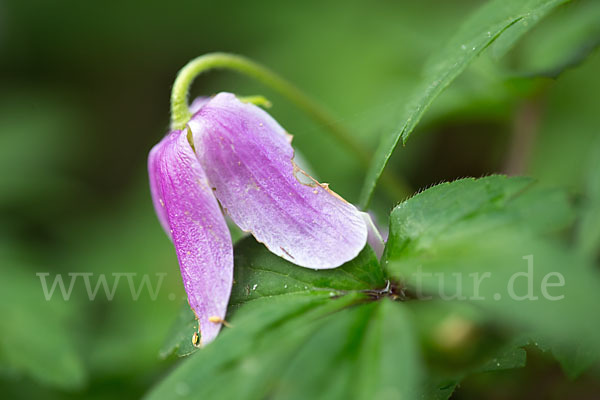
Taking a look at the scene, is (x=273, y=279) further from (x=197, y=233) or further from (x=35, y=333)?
(x=35, y=333)

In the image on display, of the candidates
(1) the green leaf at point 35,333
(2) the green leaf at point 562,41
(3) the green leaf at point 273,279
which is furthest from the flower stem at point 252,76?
(1) the green leaf at point 35,333

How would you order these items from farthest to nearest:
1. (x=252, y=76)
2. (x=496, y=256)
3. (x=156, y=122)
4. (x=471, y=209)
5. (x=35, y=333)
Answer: (x=156, y=122), (x=35, y=333), (x=252, y=76), (x=471, y=209), (x=496, y=256)

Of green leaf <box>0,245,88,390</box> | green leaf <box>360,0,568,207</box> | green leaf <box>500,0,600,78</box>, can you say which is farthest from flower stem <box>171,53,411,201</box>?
green leaf <box>0,245,88,390</box>

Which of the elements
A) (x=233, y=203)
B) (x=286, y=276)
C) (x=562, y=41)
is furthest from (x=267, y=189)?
(x=562, y=41)

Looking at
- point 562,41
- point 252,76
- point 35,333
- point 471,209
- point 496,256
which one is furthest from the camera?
point 562,41

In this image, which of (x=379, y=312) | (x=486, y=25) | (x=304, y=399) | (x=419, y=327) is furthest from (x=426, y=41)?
(x=304, y=399)

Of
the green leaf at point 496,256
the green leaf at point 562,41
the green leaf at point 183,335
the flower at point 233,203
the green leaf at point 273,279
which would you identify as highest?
the green leaf at point 562,41

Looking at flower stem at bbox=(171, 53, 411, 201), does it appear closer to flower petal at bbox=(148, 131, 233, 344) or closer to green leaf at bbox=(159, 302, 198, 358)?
flower petal at bbox=(148, 131, 233, 344)

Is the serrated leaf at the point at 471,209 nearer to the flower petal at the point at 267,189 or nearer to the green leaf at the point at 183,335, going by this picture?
the flower petal at the point at 267,189
